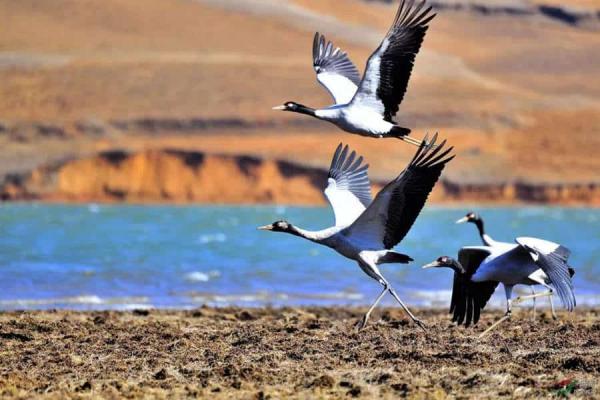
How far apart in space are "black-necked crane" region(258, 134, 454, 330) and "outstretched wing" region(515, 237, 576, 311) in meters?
1.11

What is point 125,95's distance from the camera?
82.9m

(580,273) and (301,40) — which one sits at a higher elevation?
(301,40)

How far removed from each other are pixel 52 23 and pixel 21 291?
258ft

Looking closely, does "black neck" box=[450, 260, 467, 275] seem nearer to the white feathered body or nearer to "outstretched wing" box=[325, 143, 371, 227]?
"outstretched wing" box=[325, 143, 371, 227]

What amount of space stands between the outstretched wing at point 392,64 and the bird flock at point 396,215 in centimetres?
1

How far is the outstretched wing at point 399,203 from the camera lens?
11.8 metres

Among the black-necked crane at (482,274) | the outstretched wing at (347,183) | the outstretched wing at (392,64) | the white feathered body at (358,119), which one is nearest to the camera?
the black-necked crane at (482,274)

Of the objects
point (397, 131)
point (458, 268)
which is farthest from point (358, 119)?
point (458, 268)

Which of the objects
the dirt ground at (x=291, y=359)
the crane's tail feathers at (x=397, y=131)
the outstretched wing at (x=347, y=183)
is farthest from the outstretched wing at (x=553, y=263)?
the crane's tail feathers at (x=397, y=131)

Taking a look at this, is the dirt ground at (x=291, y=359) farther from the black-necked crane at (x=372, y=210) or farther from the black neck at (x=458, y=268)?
the black-necked crane at (x=372, y=210)

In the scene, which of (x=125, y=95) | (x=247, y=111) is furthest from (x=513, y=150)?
(x=125, y=95)

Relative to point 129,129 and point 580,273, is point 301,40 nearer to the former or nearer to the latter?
point 129,129

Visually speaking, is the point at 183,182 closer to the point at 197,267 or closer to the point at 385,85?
the point at 197,267

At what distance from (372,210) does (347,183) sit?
1.81m
